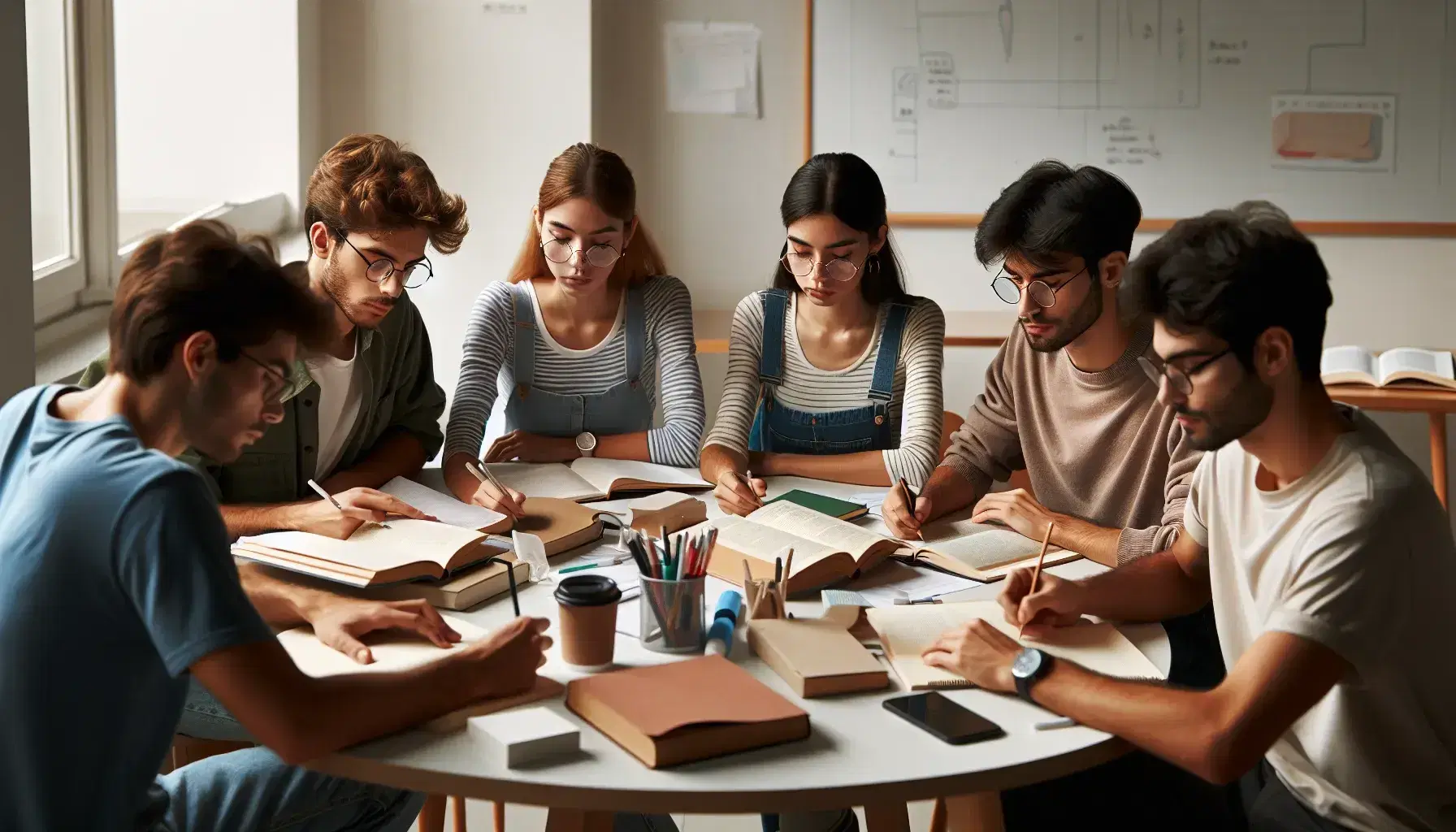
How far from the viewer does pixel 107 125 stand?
304 centimetres

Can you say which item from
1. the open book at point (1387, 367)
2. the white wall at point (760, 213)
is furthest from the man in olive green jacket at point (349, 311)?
the open book at point (1387, 367)

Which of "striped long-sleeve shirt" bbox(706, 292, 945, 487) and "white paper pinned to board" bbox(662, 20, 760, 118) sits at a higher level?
"white paper pinned to board" bbox(662, 20, 760, 118)

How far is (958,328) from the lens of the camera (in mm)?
4027

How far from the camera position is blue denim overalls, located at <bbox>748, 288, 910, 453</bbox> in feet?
8.55

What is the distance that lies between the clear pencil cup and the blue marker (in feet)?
0.05

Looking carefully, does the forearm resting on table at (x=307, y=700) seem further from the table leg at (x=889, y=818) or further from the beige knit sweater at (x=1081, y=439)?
the beige knit sweater at (x=1081, y=439)

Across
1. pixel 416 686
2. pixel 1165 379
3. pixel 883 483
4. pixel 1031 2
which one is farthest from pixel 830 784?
pixel 1031 2

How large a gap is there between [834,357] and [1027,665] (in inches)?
50.7

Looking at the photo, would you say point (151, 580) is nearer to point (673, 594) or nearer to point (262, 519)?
point (673, 594)

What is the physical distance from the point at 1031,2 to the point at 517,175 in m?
1.71

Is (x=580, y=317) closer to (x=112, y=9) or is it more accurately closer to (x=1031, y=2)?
(x=112, y=9)

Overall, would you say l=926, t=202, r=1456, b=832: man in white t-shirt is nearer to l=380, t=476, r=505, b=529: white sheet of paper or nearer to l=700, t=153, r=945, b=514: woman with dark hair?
l=380, t=476, r=505, b=529: white sheet of paper

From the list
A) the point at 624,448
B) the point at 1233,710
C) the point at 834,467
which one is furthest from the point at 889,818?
the point at 624,448

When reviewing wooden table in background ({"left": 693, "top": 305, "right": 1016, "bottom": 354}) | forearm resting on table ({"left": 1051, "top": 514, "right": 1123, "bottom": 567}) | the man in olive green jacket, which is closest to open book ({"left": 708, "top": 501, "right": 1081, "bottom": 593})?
forearm resting on table ({"left": 1051, "top": 514, "right": 1123, "bottom": 567})
